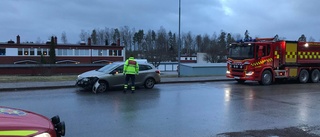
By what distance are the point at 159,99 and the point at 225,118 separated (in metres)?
4.00

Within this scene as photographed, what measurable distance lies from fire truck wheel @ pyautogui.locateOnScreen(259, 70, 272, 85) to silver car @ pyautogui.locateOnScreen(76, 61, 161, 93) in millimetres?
7015

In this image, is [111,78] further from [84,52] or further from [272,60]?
[84,52]

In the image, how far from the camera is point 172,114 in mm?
9039

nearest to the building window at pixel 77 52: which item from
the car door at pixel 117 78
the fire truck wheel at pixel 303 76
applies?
the fire truck wheel at pixel 303 76

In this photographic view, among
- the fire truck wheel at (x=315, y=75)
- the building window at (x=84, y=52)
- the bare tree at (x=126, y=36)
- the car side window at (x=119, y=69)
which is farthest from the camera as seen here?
the bare tree at (x=126, y=36)

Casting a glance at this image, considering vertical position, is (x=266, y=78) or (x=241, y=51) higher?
(x=241, y=51)

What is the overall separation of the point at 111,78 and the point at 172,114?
6208mm

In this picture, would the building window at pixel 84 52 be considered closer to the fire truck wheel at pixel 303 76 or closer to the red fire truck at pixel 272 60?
the red fire truck at pixel 272 60

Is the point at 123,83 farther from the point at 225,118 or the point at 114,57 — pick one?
the point at 114,57

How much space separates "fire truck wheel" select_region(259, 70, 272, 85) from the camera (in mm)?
19109

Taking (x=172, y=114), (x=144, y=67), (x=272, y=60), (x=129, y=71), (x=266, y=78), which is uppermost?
(x=272, y=60)

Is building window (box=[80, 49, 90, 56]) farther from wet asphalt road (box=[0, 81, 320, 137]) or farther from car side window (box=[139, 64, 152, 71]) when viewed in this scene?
wet asphalt road (box=[0, 81, 320, 137])

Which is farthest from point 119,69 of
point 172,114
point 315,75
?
point 315,75

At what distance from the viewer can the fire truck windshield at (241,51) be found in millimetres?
18703
